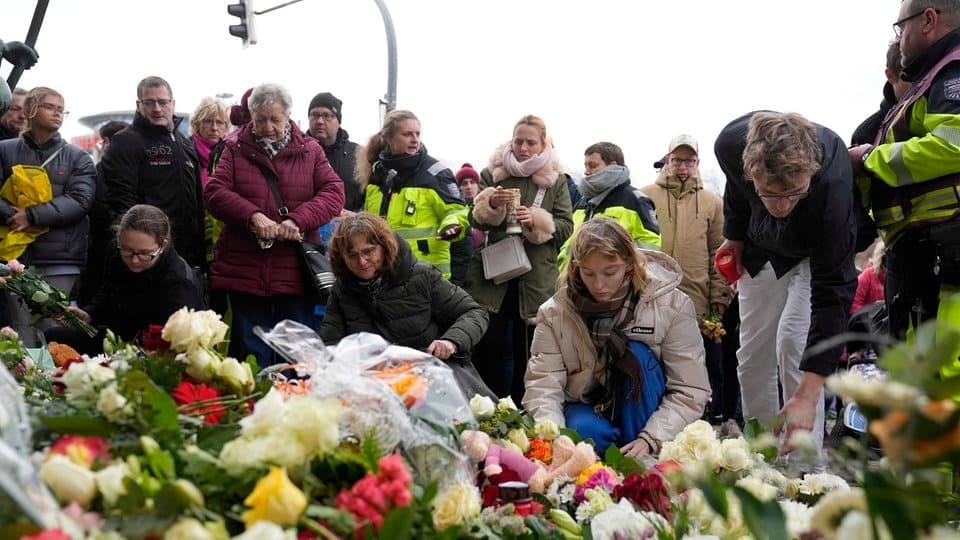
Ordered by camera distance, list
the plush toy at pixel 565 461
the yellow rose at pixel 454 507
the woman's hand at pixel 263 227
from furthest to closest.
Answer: the woman's hand at pixel 263 227
the plush toy at pixel 565 461
the yellow rose at pixel 454 507

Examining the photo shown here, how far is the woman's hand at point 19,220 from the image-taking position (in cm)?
549

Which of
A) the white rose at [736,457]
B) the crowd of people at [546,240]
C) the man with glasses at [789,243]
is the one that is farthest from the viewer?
the crowd of people at [546,240]

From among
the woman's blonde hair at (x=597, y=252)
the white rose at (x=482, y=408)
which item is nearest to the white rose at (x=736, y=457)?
the white rose at (x=482, y=408)

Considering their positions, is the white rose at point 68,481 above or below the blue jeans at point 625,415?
above

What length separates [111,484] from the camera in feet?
4.50

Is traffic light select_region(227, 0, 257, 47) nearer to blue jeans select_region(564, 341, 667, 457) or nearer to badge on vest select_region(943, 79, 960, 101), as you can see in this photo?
blue jeans select_region(564, 341, 667, 457)

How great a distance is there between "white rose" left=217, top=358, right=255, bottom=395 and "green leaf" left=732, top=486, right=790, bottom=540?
1159mm

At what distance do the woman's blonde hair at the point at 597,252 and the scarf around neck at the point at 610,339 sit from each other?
0.08 feet

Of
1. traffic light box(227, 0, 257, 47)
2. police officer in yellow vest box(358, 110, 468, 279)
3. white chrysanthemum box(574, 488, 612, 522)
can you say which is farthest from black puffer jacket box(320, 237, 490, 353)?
Answer: traffic light box(227, 0, 257, 47)

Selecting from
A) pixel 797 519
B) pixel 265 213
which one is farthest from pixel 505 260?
pixel 797 519

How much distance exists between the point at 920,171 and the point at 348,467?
2.35 m

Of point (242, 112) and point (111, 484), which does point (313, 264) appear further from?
point (111, 484)

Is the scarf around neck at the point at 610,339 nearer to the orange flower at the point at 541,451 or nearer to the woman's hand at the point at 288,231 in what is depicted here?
the orange flower at the point at 541,451

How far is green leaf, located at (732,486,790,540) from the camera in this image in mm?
1101
